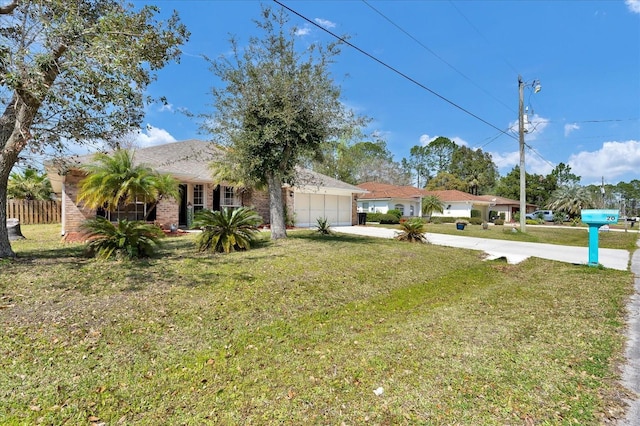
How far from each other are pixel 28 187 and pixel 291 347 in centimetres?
2324

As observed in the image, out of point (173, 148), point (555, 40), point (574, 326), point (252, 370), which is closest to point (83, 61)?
point (252, 370)

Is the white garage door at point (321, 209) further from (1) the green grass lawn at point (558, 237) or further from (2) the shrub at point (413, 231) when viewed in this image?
(2) the shrub at point (413, 231)

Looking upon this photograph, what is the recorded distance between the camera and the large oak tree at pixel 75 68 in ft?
17.1

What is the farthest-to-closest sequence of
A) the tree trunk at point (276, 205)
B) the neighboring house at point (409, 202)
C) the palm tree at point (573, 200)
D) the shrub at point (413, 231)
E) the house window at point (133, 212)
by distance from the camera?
1. the palm tree at point (573, 200)
2. the neighboring house at point (409, 202)
3. the house window at point (133, 212)
4. the shrub at point (413, 231)
5. the tree trunk at point (276, 205)

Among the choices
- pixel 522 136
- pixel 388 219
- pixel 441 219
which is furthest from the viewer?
pixel 441 219

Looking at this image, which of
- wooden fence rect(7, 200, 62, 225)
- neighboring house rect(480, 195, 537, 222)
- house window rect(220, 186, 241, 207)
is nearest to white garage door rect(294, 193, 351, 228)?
house window rect(220, 186, 241, 207)

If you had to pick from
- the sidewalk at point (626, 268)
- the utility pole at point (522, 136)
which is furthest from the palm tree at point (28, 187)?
the utility pole at point (522, 136)

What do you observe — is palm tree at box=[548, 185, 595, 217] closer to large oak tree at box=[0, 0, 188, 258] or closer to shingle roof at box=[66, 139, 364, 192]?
shingle roof at box=[66, 139, 364, 192]

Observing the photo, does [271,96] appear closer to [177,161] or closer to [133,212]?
[177,161]

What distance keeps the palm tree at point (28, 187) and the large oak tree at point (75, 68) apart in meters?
16.5

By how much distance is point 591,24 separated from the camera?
1219 centimetres

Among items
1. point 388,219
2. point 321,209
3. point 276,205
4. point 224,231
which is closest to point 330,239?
point 276,205

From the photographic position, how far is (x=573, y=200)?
39.2m

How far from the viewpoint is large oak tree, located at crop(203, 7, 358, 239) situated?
8992mm
